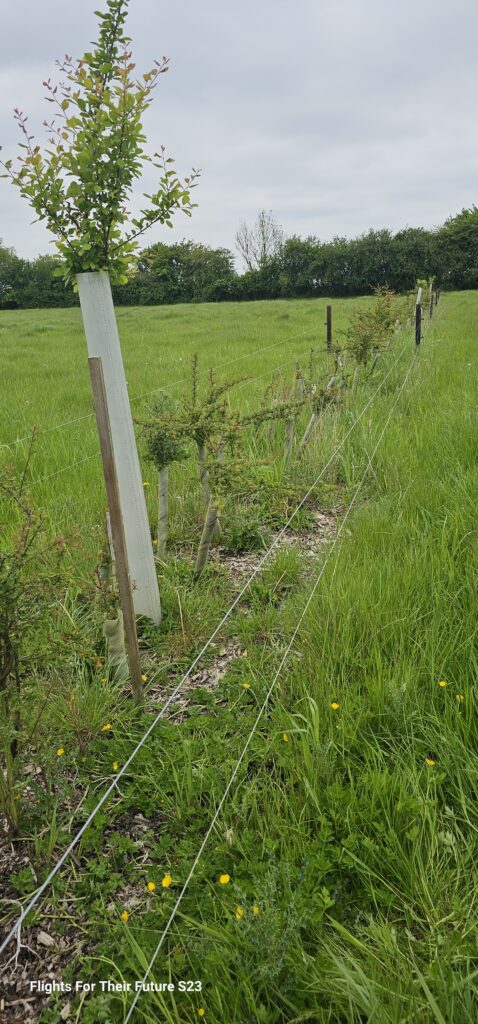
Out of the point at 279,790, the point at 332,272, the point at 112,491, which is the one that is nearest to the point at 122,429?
the point at 112,491

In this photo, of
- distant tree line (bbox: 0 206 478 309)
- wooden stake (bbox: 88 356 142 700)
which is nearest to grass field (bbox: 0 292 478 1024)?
wooden stake (bbox: 88 356 142 700)

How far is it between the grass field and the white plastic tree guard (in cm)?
19

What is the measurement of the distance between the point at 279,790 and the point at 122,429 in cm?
160

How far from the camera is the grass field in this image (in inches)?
60.5

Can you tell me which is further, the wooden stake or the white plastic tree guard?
the white plastic tree guard

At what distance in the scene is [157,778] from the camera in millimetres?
2180

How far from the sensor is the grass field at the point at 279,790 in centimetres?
154

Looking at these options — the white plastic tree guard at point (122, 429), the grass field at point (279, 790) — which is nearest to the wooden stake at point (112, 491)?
the grass field at point (279, 790)

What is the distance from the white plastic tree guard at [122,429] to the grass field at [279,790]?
0.19 meters

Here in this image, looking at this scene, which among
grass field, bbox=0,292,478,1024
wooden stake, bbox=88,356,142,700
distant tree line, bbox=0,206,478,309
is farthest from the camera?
distant tree line, bbox=0,206,478,309

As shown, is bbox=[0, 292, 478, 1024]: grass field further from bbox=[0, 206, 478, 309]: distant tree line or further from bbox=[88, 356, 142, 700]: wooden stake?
bbox=[0, 206, 478, 309]: distant tree line

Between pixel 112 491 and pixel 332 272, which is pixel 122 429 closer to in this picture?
pixel 112 491

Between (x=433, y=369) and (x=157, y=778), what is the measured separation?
8242 mm

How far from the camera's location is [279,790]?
204 centimetres
